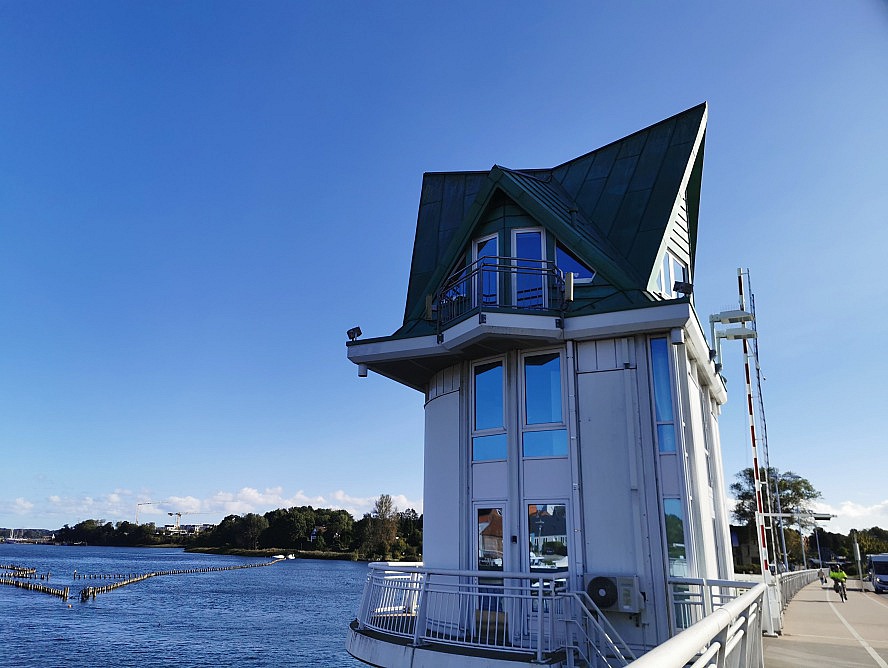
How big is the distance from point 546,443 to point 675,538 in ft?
8.71

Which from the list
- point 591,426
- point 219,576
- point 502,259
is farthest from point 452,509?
point 219,576

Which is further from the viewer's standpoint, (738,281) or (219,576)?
(219,576)

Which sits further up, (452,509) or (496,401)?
(496,401)

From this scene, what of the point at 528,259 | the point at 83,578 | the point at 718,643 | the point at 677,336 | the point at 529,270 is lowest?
the point at 83,578

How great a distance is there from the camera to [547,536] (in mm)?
11461

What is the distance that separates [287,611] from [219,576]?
45.8 meters

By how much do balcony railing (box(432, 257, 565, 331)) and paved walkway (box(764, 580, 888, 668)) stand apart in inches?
285

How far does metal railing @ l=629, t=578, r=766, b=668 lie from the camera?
7.11 ft

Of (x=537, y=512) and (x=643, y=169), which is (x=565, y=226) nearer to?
(x=643, y=169)

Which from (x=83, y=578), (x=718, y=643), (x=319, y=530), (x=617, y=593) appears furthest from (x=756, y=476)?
(x=319, y=530)

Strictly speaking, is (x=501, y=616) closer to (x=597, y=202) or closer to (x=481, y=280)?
(x=481, y=280)

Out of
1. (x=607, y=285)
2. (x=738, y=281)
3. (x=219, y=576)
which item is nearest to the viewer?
(x=607, y=285)

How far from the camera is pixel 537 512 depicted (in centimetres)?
1166

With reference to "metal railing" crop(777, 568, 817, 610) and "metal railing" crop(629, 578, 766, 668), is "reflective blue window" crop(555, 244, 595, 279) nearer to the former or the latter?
"metal railing" crop(629, 578, 766, 668)
